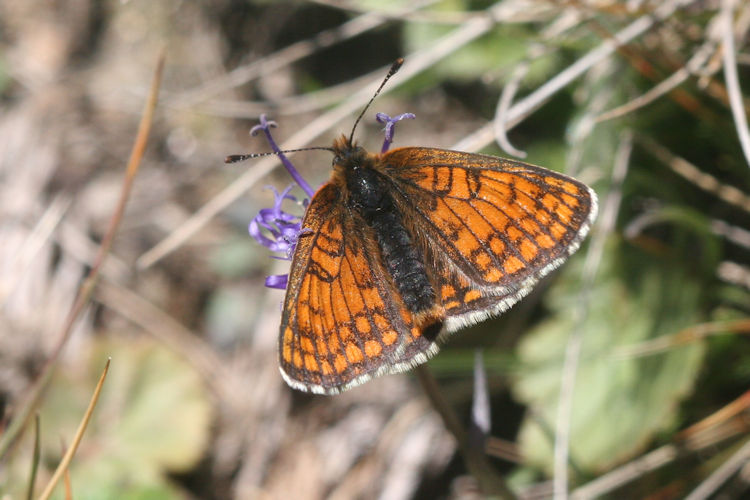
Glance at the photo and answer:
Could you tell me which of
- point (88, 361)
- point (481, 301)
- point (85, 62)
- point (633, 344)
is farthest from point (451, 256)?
point (85, 62)

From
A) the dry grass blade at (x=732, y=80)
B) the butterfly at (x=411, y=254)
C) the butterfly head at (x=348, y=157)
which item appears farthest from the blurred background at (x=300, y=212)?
the butterfly head at (x=348, y=157)

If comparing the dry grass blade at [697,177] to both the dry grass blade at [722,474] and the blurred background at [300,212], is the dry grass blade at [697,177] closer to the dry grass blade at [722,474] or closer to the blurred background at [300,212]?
the blurred background at [300,212]

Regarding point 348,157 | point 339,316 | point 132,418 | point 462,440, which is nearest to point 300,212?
point 132,418

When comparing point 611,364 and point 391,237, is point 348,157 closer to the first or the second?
point 391,237

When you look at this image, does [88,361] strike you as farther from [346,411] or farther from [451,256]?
[451,256]

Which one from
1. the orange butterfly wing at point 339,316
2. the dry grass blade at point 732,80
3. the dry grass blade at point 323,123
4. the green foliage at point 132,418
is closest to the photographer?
the orange butterfly wing at point 339,316

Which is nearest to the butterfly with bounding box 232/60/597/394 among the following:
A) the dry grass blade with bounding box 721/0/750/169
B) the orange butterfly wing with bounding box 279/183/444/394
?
the orange butterfly wing with bounding box 279/183/444/394
